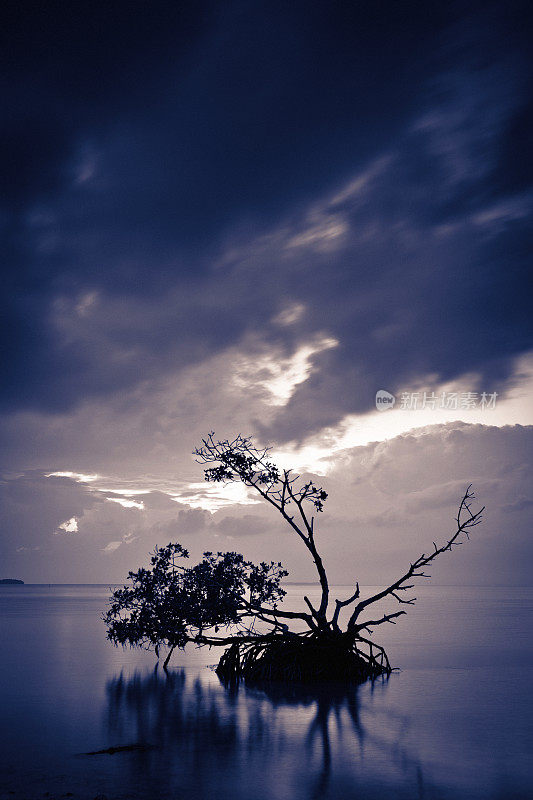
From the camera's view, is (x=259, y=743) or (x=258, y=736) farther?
(x=258, y=736)

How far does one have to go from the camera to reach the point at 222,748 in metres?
16.6

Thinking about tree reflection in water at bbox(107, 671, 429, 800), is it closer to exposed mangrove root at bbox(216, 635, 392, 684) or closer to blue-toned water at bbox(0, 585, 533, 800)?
blue-toned water at bbox(0, 585, 533, 800)

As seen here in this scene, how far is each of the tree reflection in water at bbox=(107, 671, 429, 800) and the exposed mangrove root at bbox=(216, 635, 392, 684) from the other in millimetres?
760

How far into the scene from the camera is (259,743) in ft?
56.0

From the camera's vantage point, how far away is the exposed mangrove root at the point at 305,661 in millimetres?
25969

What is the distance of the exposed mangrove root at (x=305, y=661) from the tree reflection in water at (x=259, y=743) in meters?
0.76

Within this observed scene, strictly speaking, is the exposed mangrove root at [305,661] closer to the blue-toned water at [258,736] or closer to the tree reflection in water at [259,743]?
the tree reflection in water at [259,743]

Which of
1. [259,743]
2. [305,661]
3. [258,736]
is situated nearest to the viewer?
[259,743]

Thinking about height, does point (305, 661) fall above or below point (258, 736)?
above

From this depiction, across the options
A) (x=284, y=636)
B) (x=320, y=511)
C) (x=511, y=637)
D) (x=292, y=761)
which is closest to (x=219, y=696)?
(x=284, y=636)

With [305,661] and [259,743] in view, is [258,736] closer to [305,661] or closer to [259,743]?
[259,743]

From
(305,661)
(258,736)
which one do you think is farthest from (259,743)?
(305,661)

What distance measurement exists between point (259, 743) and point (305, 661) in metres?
9.32

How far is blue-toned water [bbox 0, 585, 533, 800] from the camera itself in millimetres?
13500
